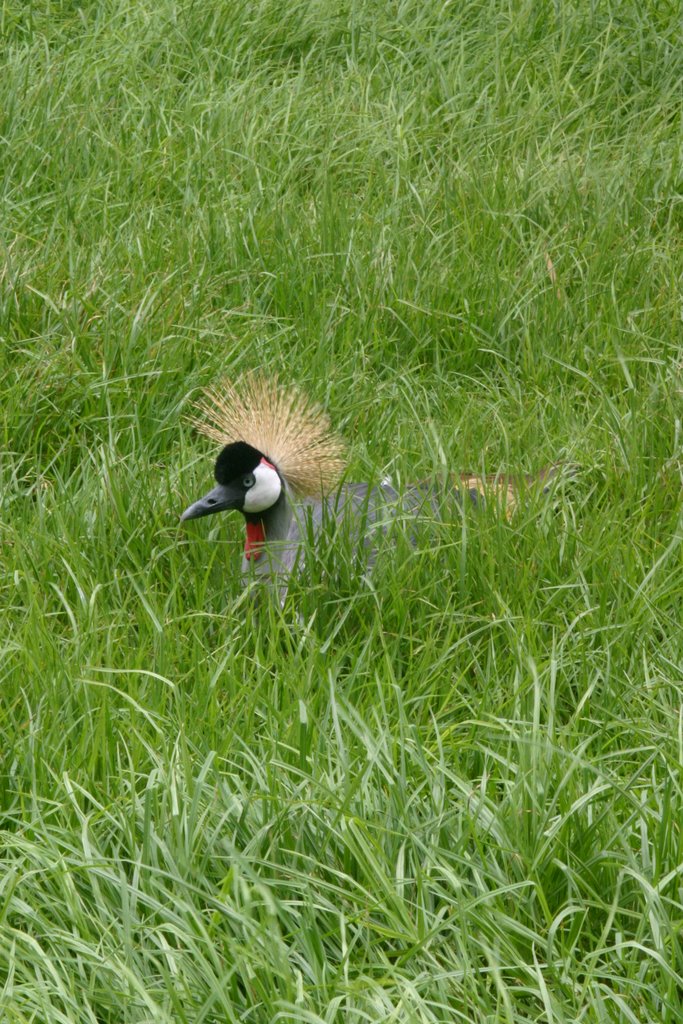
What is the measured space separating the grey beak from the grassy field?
136 millimetres

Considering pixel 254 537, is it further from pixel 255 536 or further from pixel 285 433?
pixel 285 433

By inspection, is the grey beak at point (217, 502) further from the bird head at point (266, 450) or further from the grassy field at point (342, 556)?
the grassy field at point (342, 556)

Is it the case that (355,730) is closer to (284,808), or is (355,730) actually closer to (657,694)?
(284,808)

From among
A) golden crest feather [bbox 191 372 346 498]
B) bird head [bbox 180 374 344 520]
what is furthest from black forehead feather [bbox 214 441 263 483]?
golden crest feather [bbox 191 372 346 498]

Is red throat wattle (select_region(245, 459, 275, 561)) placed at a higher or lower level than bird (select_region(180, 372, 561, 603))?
lower

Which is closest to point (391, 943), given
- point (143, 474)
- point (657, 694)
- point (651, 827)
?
point (651, 827)

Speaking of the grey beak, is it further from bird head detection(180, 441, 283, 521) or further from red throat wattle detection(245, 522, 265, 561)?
red throat wattle detection(245, 522, 265, 561)

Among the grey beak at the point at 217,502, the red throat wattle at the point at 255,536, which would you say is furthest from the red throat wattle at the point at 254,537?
the grey beak at the point at 217,502

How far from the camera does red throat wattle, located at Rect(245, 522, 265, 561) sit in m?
3.25

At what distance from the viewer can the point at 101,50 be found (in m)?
5.39

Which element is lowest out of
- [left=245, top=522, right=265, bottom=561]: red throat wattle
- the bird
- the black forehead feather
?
[left=245, top=522, right=265, bottom=561]: red throat wattle

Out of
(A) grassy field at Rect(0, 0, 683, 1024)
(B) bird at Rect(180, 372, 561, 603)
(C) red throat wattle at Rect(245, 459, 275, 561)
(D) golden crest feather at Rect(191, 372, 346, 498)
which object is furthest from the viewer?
(D) golden crest feather at Rect(191, 372, 346, 498)

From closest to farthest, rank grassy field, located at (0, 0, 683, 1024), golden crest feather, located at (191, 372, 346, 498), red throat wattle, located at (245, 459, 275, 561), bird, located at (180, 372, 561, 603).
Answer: grassy field, located at (0, 0, 683, 1024), bird, located at (180, 372, 561, 603), red throat wattle, located at (245, 459, 275, 561), golden crest feather, located at (191, 372, 346, 498)

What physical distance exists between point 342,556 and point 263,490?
31 cm
